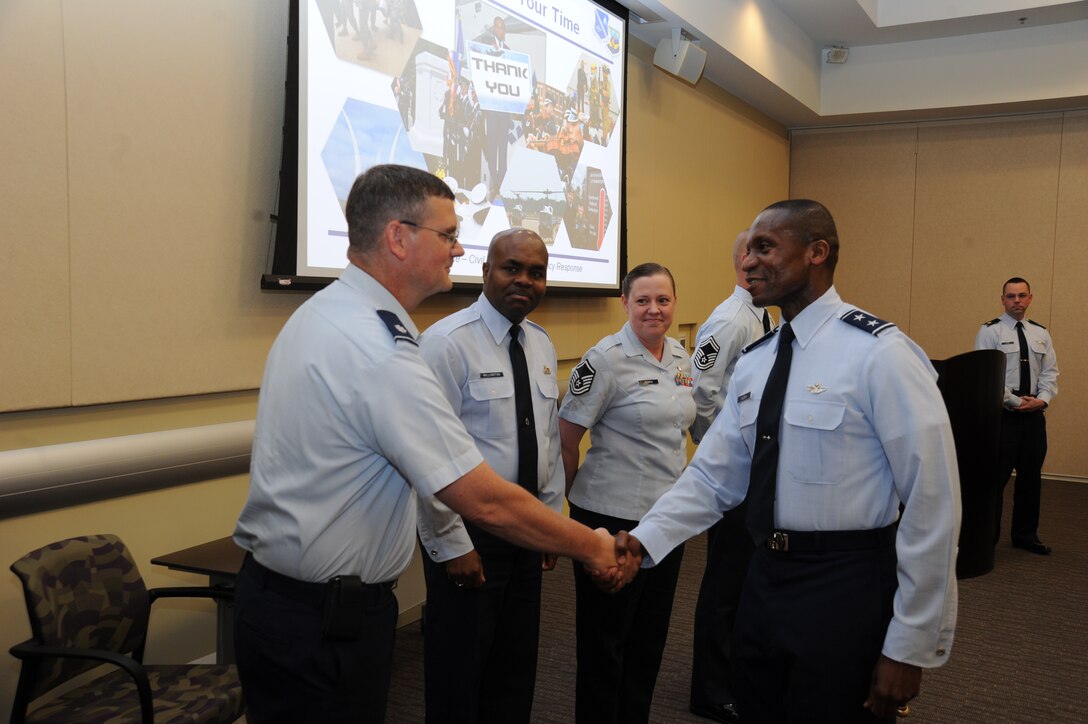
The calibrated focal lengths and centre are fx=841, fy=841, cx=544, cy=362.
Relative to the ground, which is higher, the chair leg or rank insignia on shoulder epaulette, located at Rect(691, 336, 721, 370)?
rank insignia on shoulder epaulette, located at Rect(691, 336, 721, 370)

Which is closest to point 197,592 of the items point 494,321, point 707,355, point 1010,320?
point 494,321

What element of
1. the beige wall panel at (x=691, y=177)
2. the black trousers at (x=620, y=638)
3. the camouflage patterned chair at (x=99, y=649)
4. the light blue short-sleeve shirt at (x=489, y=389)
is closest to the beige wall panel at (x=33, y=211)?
the camouflage patterned chair at (x=99, y=649)

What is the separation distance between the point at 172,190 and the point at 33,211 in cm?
44

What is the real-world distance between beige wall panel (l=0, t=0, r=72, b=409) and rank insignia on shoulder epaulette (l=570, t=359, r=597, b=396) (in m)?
1.50

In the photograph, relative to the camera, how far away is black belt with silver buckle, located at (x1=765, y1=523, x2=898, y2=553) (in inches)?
64.4

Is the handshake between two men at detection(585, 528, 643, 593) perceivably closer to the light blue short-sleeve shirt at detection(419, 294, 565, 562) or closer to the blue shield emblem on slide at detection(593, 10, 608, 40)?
the light blue short-sleeve shirt at detection(419, 294, 565, 562)

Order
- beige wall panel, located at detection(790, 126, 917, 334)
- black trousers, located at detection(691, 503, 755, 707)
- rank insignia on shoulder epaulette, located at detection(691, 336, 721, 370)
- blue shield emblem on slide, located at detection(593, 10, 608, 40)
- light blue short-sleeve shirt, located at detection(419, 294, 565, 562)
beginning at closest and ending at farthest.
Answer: light blue short-sleeve shirt, located at detection(419, 294, 565, 562) < black trousers, located at detection(691, 503, 755, 707) < rank insignia on shoulder epaulette, located at detection(691, 336, 721, 370) < blue shield emblem on slide, located at detection(593, 10, 608, 40) < beige wall panel, located at detection(790, 126, 917, 334)

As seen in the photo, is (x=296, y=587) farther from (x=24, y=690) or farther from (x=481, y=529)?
(x=24, y=690)

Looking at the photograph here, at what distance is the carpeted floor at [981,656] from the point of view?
313 centimetres

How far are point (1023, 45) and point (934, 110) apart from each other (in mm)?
835

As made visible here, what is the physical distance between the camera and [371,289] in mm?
1674

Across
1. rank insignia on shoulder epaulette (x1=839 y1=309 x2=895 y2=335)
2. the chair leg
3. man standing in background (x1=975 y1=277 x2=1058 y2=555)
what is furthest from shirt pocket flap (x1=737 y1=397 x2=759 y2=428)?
man standing in background (x1=975 y1=277 x2=1058 y2=555)

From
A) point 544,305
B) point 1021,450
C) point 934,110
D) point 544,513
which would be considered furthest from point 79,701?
point 934,110

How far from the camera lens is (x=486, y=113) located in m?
3.95
